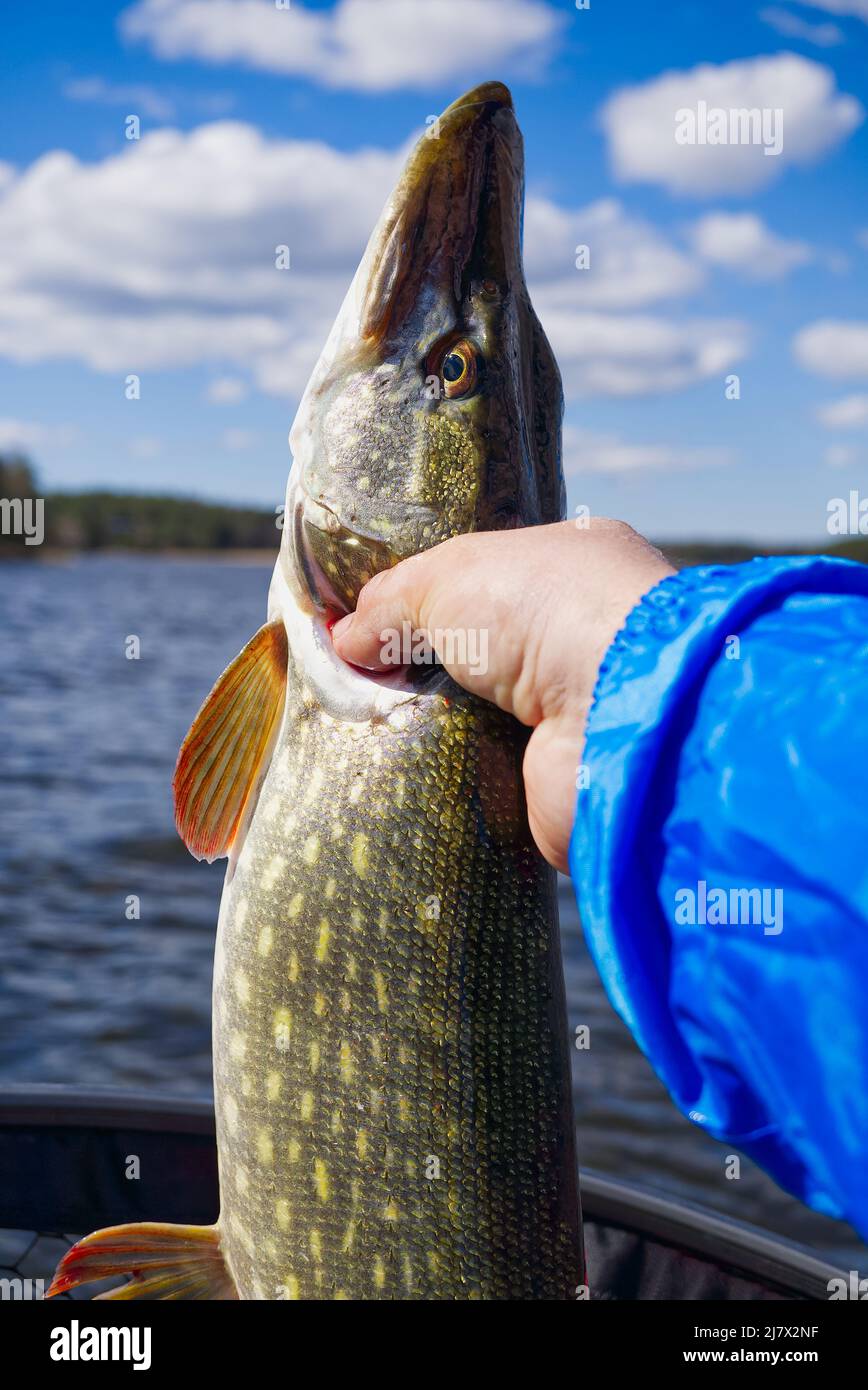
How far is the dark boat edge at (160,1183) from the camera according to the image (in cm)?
260

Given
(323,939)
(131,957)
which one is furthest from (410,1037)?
(131,957)

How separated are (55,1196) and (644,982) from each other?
84.4 inches

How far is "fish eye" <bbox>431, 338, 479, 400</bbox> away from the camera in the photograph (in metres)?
1.96

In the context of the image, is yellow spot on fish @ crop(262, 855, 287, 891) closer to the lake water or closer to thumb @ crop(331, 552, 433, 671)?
thumb @ crop(331, 552, 433, 671)

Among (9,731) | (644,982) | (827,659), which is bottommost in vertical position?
(9,731)

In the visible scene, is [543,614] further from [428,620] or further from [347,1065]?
[347,1065]

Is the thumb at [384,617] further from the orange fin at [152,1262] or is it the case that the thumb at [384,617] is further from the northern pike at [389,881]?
the orange fin at [152,1262]

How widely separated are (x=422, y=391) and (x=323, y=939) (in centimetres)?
96

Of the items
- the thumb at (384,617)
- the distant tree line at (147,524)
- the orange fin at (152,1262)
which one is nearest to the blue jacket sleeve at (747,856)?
the thumb at (384,617)

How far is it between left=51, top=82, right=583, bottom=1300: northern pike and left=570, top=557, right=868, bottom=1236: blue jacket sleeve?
24.8 inches

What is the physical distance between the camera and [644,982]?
3.60ft

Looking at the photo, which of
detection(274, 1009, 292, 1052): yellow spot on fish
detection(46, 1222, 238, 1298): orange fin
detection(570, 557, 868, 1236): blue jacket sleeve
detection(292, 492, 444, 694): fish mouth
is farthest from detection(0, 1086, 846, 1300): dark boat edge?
detection(570, 557, 868, 1236): blue jacket sleeve
